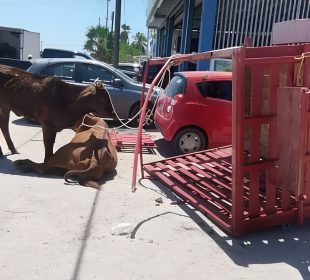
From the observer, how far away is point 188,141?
28.7 feet

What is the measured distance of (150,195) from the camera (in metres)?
6.19

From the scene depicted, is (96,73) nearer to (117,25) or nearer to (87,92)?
(87,92)

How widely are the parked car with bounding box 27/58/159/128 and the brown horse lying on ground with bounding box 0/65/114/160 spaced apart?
13.6 feet

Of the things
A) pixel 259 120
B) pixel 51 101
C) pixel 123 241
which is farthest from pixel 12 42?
pixel 259 120

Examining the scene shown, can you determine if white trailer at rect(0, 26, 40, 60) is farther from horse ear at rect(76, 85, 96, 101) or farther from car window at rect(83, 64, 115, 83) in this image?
horse ear at rect(76, 85, 96, 101)

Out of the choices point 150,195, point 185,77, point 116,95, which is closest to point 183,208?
point 150,195

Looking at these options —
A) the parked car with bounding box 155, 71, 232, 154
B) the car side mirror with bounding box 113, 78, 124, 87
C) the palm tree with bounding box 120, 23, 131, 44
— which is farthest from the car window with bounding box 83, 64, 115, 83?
the palm tree with bounding box 120, 23, 131, 44

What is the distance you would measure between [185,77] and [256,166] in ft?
13.5

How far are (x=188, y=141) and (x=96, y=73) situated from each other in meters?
4.23

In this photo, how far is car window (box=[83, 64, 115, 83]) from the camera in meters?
11.9

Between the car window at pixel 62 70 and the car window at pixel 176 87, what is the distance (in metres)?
3.82

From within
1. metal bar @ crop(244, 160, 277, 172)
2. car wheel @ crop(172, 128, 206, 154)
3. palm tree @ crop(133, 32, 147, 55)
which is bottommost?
car wheel @ crop(172, 128, 206, 154)

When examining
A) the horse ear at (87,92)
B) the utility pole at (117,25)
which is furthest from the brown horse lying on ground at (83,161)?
the utility pole at (117,25)

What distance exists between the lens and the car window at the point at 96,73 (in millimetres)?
11852
